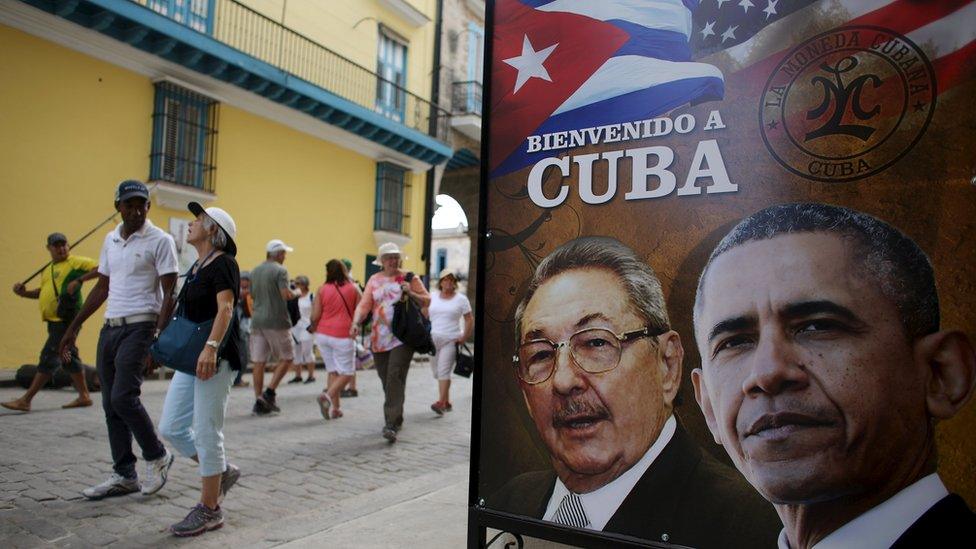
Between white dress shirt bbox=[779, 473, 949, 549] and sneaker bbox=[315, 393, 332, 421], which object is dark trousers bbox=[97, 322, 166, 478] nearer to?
sneaker bbox=[315, 393, 332, 421]

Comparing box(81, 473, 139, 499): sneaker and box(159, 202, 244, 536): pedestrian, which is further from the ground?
box(159, 202, 244, 536): pedestrian

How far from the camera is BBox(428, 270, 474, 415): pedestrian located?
8.16m

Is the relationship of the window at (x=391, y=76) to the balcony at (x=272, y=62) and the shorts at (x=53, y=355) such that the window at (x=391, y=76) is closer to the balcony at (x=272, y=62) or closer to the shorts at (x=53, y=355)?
the balcony at (x=272, y=62)

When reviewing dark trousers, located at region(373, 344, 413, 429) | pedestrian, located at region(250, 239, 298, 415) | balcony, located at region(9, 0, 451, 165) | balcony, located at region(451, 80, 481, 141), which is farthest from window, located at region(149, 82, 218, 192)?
balcony, located at region(451, 80, 481, 141)

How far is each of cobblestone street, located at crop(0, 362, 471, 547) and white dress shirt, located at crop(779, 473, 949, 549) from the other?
211 centimetres

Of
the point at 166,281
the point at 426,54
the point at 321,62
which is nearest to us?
the point at 166,281

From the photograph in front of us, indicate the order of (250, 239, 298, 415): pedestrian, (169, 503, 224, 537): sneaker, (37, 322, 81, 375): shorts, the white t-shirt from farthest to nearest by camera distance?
1. the white t-shirt
2. (250, 239, 298, 415): pedestrian
3. (37, 322, 81, 375): shorts
4. (169, 503, 224, 537): sneaker

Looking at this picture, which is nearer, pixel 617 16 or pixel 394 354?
pixel 617 16

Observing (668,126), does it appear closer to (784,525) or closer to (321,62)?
(784,525)

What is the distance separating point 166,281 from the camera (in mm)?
4543

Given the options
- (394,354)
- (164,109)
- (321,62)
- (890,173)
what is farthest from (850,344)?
(321,62)

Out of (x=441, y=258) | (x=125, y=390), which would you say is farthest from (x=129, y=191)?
(x=441, y=258)

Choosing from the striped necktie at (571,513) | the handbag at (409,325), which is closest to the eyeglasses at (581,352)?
the striped necktie at (571,513)

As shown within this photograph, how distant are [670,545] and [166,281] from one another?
3623mm
